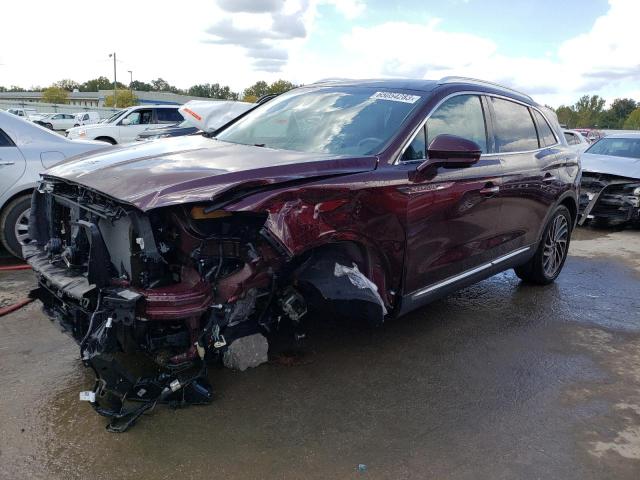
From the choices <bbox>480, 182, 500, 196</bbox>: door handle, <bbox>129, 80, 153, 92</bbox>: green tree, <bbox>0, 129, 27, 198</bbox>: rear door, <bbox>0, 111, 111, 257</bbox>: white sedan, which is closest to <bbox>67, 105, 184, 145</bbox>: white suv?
<bbox>0, 111, 111, 257</bbox>: white sedan

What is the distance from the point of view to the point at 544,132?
17.3 feet

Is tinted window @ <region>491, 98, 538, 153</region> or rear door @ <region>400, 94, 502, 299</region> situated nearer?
rear door @ <region>400, 94, 502, 299</region>

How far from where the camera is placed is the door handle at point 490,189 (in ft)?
13.1

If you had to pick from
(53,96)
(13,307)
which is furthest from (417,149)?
(53,96)

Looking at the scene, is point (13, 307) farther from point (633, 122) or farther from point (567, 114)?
point (567, 114)

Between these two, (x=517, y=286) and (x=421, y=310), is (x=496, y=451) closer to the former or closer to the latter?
(x=421, y=310)

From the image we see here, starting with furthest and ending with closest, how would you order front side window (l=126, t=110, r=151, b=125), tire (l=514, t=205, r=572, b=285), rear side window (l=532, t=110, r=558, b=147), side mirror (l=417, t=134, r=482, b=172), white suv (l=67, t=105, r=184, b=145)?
front side window (l=126, t=110, r=151, b=125) → white suv (l=67, t=105, r=184, b=145) → tire (l=514, t=205, r=572, b=285) → rear side window (l=532, t=110, r=558, b=147) → side mirror (l=417, t=134, r=482, b=172)

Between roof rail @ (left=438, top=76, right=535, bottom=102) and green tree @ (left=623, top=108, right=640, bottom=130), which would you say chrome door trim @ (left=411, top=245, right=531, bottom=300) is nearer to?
roof rail @ (left=438, top=76, right=535, bottom=102)

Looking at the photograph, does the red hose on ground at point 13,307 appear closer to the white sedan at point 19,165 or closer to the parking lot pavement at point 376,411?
the parking lot pavement at point 376,411

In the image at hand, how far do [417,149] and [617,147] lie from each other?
8.87m

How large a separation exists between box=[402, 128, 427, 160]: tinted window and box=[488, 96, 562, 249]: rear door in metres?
0.97

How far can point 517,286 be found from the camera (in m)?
5.68

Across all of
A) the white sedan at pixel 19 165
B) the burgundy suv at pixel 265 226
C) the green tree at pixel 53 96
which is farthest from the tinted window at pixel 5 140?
the green tree at pixel 53 96

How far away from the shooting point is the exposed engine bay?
2.61 m
